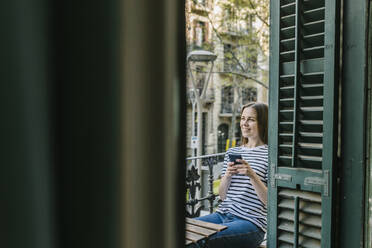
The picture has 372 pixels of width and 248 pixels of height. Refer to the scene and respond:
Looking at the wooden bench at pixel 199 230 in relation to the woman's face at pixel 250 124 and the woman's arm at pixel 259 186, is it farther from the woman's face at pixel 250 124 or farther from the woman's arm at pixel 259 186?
the woman's face at pixel 250 124

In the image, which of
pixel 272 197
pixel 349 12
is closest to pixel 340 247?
pixel 272 197

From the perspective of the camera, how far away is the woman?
8.25 feet

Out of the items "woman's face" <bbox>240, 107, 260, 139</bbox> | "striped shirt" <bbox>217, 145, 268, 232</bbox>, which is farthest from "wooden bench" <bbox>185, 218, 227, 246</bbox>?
"woman's face" <bbox>240, 107, 260, 139</bbox>

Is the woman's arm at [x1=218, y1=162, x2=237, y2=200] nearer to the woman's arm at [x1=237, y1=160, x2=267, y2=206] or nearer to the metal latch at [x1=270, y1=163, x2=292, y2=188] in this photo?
the woman's arm at [x1=237, y1=160, x2=267, y2=206]

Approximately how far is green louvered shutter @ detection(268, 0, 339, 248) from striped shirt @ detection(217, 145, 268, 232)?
0.44 metres

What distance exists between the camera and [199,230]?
7.62ft

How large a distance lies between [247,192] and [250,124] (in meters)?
0.63

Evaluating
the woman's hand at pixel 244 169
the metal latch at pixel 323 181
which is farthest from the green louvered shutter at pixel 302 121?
the woman's hand at pixel 244 169

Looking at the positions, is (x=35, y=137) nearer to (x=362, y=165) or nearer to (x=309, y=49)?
(x=362, y=165)

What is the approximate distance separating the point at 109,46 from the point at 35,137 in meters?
0.08

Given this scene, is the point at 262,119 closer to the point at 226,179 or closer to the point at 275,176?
the point at 226,179

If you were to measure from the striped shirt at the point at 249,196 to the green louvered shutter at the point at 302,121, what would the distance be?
0.44 meters

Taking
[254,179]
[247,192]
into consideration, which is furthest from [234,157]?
[247,192]

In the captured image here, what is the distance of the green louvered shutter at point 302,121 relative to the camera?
1.87 m
